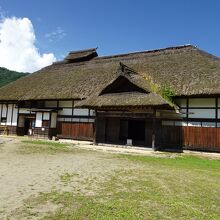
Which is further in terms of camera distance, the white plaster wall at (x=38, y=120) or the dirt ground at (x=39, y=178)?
the white plaster wall at (x=38, y=120)

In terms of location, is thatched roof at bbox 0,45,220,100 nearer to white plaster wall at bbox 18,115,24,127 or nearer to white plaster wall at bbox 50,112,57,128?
white plaster wall at bbox 50,112,57,128

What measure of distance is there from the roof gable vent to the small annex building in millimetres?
1369

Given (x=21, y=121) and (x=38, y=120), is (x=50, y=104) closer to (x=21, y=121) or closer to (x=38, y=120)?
(x=38, y=120)

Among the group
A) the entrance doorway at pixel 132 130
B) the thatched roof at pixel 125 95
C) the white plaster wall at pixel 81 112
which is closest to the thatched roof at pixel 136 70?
the thatched roof at pixel 125 95

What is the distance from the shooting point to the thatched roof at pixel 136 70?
17703mm

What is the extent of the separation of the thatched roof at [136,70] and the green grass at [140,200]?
374 inches

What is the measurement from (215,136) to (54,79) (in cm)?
1636

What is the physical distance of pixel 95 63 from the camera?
28.0m

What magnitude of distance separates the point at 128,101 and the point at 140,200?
11747mm

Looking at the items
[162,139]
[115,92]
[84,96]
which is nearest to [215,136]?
[162,139]

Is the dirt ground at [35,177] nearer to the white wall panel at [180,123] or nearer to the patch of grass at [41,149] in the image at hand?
the patch of grass at [41,149]

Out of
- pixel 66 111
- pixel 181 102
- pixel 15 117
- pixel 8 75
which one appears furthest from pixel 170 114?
pixel 8 75

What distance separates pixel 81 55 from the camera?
30.7m

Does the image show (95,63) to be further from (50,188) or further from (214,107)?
(50,188)
